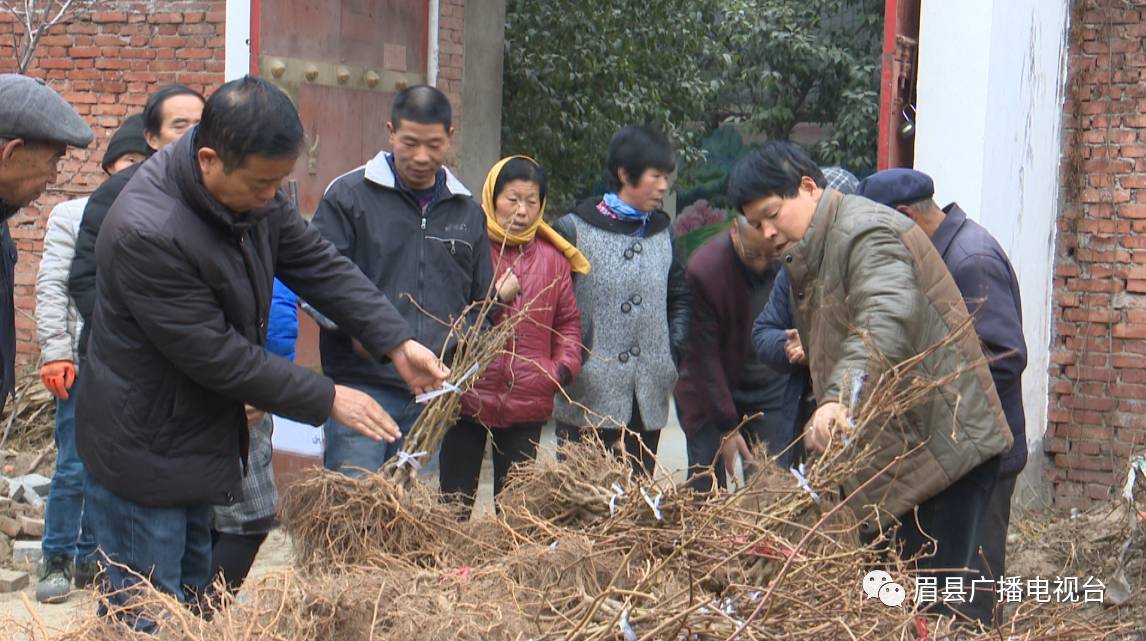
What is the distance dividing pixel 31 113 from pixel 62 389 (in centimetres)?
213

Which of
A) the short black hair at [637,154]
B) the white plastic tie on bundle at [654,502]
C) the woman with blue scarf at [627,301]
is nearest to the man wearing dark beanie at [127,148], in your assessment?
the woman with blue scarf at [627,301]

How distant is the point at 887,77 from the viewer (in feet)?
19.4

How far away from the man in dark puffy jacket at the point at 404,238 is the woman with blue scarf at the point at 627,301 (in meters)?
0.84

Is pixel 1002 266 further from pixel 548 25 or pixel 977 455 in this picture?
pixel 548 25

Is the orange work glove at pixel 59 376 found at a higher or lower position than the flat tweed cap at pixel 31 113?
lower

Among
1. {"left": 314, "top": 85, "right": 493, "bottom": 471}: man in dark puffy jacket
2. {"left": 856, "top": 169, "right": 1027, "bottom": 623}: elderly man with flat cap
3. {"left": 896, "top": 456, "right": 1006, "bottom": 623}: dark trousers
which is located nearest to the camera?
{"left": 896, "top": 456, "right": 1006, "bottom": 623}: dark trousers

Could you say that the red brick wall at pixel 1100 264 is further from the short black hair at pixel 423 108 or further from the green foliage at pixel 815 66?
the green foliage at pixel 815 66

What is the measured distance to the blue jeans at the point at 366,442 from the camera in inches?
163

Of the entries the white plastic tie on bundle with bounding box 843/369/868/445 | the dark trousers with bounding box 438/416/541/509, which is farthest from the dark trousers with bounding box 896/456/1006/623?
the dark trousers with bounding box 438/416/541/509

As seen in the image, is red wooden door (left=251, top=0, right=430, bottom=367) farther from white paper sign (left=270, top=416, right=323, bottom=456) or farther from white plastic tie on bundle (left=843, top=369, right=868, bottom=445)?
white plastic tie on bundle (left=843, top=369, right=868, bottom=445)

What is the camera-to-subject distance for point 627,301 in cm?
517

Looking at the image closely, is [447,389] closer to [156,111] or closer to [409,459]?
[409,459]

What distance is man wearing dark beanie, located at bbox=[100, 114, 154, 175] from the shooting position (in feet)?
15.2

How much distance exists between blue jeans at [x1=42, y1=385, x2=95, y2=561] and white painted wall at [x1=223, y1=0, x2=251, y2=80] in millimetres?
1964
